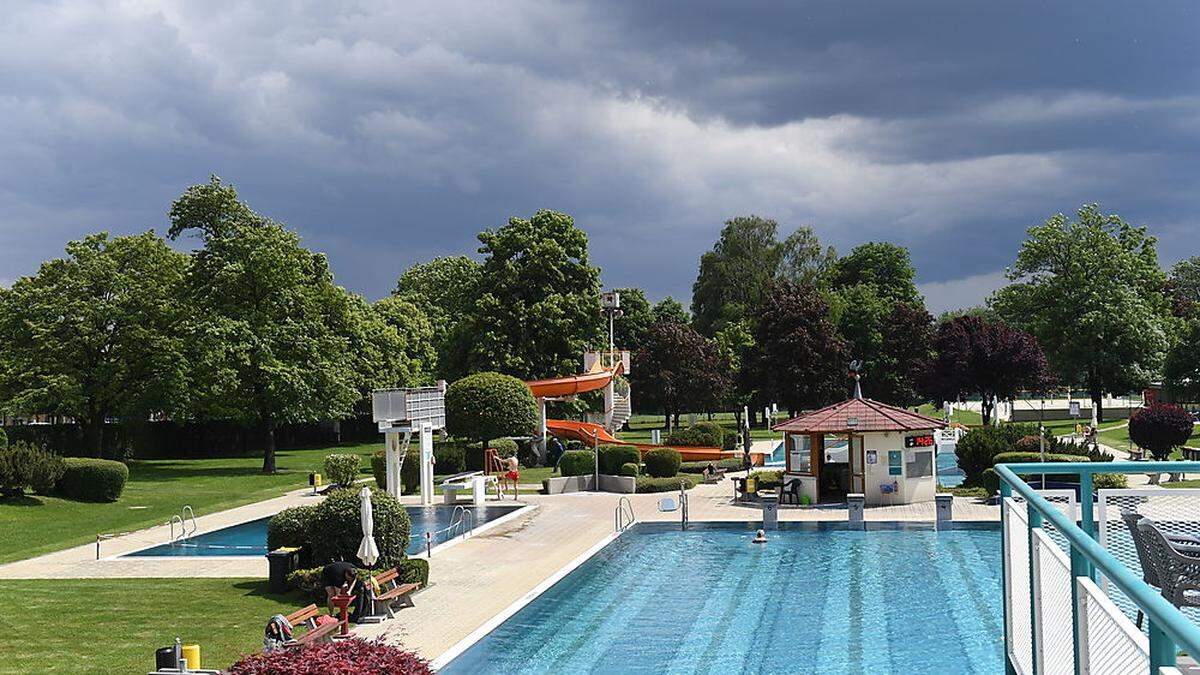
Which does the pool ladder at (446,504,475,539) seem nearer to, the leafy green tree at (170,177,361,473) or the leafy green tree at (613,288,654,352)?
the leafy green tree at (170,177,361,473)

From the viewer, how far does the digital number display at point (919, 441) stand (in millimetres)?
31141

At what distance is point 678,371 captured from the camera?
73.8m

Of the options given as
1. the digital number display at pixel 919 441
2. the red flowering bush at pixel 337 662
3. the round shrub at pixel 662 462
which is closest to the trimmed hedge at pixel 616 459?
the round shrub at pixel 662 462

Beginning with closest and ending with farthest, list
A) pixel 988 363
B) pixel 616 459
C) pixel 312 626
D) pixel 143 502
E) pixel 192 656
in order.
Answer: pixel 192 656 < pixel 312 626 < pixel 143 502 < pixel 616 459 < pixel 988 363

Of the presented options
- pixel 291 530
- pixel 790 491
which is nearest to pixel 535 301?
pixel 790 491

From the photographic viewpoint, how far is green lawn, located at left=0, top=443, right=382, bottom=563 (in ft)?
90.5

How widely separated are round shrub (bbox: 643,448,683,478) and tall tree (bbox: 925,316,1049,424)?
101 ft

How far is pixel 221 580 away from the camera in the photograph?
20812 millimetres

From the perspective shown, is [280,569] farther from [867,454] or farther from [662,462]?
[662,462]

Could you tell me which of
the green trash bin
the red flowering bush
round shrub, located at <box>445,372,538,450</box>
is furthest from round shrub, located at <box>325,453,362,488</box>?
the red flowering bush

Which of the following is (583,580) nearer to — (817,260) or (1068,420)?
(1068,420)

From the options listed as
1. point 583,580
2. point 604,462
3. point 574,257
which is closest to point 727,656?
point 583,580

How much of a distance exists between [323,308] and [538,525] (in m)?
22.8

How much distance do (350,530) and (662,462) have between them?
21.8 meters
